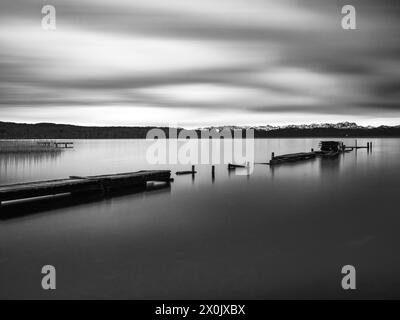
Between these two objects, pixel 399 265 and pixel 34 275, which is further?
pixel 399 265

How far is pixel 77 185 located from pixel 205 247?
11.3 meters

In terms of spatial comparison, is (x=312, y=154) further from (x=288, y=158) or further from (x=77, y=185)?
(x=77, y=185)

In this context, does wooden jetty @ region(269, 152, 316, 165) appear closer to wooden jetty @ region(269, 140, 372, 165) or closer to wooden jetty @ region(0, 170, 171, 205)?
wooden jetty @ region(269, 140, 372, 165)

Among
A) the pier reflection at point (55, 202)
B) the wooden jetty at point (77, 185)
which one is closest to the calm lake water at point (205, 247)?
the pier reflection at point (55, 202)

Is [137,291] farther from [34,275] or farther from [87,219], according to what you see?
[87,219]

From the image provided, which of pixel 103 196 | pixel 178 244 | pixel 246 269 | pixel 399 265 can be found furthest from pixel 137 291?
pixel 103 196

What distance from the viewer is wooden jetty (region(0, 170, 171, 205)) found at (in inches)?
711

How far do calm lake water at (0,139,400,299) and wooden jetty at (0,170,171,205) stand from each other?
1426 millimetres

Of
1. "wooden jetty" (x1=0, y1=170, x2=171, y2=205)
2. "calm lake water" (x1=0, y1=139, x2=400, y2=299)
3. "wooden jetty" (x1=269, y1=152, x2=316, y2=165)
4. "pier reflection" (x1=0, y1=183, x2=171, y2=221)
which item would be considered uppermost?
"wooden jetty" (x1=269, y1=152, x2=316, y2=165)

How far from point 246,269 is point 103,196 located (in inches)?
563

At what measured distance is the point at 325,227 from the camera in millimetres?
16016

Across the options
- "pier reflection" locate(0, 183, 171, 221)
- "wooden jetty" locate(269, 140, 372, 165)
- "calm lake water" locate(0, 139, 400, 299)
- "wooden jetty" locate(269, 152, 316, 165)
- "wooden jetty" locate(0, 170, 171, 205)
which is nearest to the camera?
"calm lake water" locate(0, 139, 400, 299)

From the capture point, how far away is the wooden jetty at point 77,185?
18.0 metres

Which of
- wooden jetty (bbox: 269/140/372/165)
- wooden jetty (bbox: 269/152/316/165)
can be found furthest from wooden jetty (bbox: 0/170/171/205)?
wooden jetty (bbox: 269/140/372/165)
